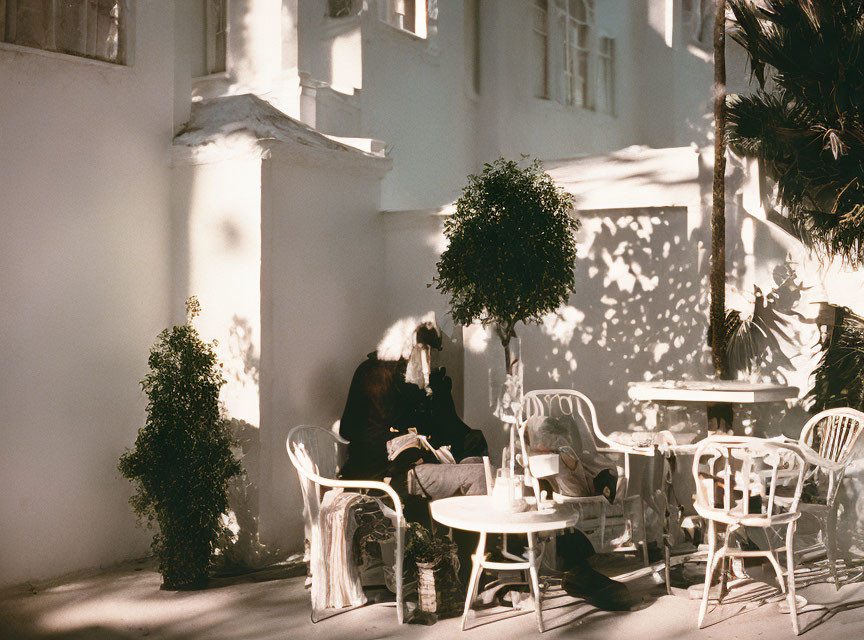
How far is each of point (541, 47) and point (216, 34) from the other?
457 cm

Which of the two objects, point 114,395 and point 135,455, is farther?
point 114,395

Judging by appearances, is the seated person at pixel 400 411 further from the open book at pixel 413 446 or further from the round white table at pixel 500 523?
the round white table at pixel 500 523

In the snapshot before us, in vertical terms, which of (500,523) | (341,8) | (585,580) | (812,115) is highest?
(341,8)

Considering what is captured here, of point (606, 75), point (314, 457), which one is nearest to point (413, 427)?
point (314, 457)

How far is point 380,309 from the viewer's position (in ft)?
22.3

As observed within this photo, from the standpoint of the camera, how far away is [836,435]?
203 inches

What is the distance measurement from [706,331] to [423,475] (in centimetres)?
245

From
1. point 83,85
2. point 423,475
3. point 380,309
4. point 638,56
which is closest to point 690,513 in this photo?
point 423,475

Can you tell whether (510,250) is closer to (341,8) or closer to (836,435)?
(836,435)

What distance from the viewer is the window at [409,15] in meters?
10.3

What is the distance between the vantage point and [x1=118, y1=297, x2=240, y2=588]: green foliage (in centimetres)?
514

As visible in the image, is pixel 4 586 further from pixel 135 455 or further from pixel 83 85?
pixel 83 85

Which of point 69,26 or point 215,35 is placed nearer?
point 69,26

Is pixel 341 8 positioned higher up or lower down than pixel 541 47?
lower down
